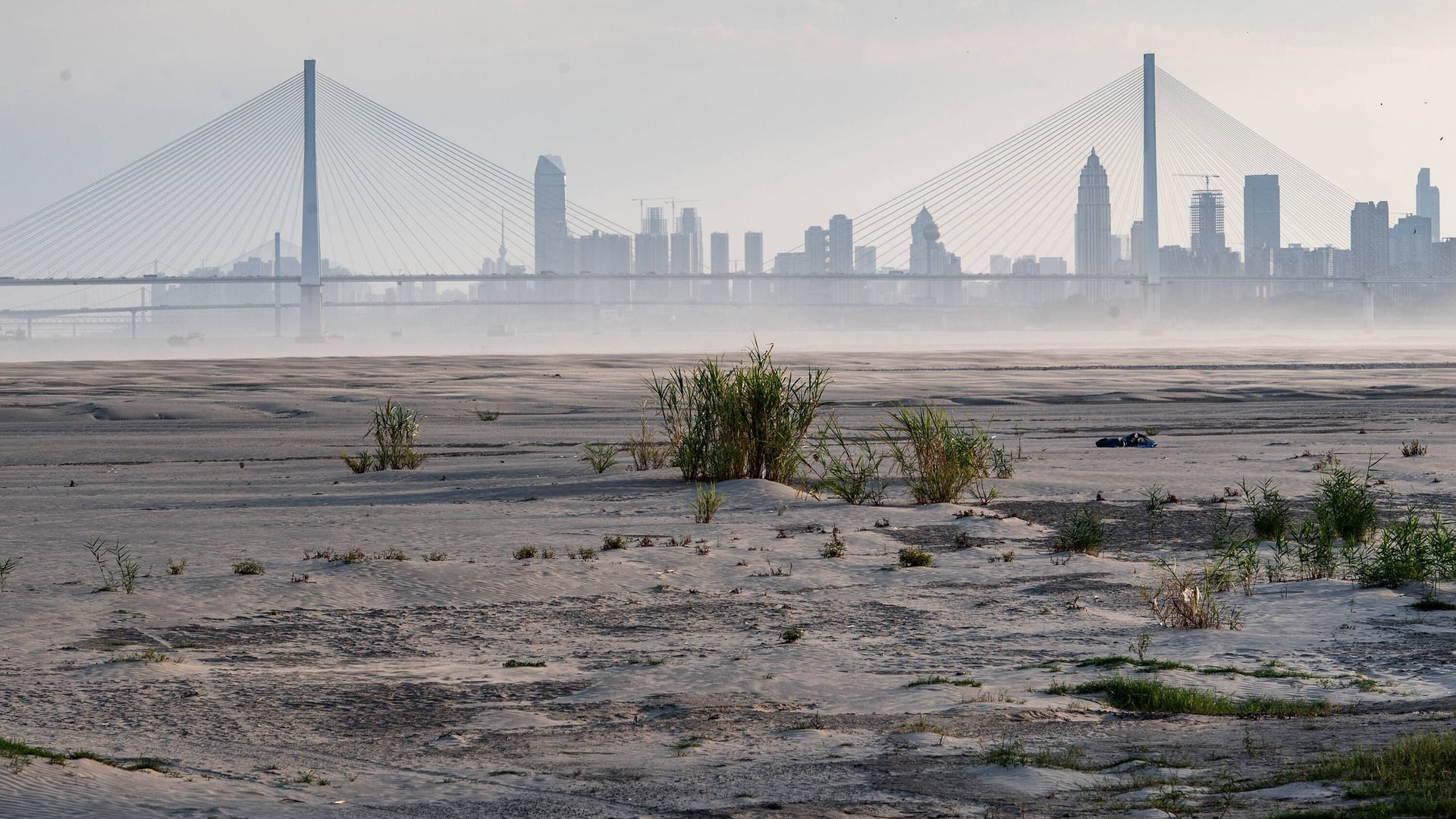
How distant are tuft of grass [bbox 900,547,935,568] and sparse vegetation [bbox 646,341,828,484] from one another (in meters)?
3.58

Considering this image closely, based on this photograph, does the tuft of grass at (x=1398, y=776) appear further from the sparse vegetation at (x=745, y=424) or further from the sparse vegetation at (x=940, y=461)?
the sparse vegetation at (x=745, y=424)

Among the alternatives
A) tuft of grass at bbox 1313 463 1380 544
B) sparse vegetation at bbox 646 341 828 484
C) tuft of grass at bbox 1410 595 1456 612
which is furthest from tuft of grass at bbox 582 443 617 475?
tuft of grass at bbox 1410 595 1456 612

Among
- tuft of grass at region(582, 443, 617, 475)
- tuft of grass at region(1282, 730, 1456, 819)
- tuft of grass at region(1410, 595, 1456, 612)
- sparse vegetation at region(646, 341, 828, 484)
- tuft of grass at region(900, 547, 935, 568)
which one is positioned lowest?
tuft of grass at region(1282, 730, 1456, 819)

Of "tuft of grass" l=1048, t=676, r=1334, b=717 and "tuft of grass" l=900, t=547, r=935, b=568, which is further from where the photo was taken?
"tuft of grass" l=900, t=547, r=935, b=568

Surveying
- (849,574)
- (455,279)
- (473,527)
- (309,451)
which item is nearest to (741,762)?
(849,574)

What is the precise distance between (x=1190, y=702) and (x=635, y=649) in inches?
94.3

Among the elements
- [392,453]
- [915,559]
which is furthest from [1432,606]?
[392,453]

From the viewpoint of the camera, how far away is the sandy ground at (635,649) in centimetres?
436

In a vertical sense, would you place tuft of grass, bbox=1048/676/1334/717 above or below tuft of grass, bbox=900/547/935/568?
below

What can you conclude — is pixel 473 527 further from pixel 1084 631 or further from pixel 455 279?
pixel 455 279

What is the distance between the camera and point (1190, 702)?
542 cm

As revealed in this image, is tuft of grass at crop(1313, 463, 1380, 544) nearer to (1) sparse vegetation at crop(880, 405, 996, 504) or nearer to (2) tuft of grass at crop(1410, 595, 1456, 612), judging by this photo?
(2) tuft of grass at crop(1410, 595, 1456, 612)

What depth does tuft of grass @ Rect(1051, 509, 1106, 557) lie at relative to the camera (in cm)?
908

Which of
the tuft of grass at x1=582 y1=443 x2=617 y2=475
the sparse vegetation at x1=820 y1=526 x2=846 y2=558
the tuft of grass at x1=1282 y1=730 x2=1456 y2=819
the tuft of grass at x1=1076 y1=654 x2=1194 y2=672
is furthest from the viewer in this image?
the tuft of grass at x1=582 y1=443 x2=617 y2=475
